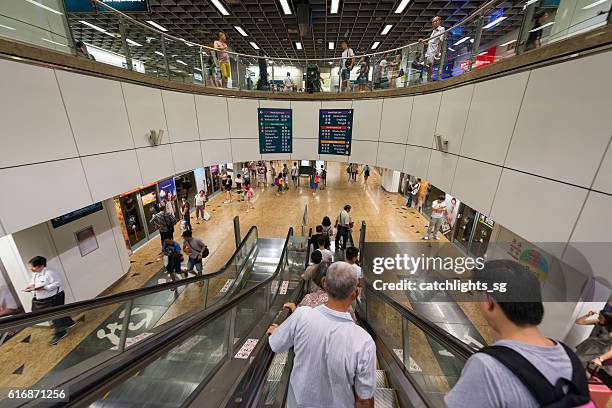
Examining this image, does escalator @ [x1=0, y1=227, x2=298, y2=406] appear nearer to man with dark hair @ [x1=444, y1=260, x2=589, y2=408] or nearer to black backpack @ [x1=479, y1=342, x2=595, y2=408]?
man with dark hair @ [x1=444, y1=260, x2=589, y2=408]

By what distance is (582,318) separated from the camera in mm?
2713

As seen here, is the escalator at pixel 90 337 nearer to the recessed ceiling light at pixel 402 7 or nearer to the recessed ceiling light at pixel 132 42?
the recessed ceiling light at pixel 132 42

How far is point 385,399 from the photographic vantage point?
2.22m

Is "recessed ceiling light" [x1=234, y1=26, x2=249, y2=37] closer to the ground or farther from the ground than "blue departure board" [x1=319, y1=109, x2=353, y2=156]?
farther from the ground

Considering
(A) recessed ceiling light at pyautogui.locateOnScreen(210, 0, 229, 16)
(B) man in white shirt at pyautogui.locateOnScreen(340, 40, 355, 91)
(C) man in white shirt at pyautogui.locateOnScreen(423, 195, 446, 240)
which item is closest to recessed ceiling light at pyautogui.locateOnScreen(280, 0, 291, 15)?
(A) recessed ceiling light at pyautogui.locateOnScreen(210, 0, 229, 16)

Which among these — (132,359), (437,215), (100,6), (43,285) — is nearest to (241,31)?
(100,6)

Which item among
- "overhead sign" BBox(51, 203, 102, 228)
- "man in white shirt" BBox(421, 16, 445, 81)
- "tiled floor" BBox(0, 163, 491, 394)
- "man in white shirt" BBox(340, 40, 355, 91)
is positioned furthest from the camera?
"man in white shirt" BBox(340, 40, 355, 91)

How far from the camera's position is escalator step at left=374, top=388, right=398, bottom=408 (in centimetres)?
217

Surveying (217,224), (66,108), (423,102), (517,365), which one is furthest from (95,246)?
(423,102)

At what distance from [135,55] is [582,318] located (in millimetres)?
9188

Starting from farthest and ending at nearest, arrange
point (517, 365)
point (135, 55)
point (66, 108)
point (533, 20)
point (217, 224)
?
point (217, 224)
point (135, 55)
point (66, 108)
point (533, 20)
point (517, 365)

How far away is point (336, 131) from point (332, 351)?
792cm

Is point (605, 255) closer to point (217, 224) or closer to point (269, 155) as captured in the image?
point (269, 155)

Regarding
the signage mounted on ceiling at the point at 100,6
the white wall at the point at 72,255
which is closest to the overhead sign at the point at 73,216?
the white wall at the point at 72,255
